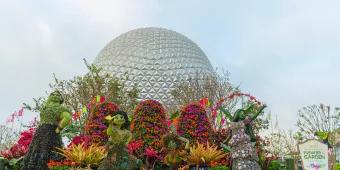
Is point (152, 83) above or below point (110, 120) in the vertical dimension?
above

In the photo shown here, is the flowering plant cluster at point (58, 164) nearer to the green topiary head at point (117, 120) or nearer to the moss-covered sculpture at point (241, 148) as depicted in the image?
the green topiary head at point (117, 120)

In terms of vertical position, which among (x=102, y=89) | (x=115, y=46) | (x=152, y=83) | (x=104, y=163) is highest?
(x=115, y=46)

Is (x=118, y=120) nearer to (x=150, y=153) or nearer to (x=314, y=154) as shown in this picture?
(x=150, y=153)

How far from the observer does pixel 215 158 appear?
12.6m

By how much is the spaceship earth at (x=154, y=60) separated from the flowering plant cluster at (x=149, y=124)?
24814 mm

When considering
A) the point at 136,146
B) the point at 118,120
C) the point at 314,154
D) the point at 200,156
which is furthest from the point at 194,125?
the point at 118,120

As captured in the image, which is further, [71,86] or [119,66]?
[119,66]

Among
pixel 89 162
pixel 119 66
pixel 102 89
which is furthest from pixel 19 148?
pixel 119 66

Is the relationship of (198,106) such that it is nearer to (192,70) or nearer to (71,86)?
(71,86)

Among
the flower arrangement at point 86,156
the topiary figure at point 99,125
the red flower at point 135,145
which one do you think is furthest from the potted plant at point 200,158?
the topiary figure at point 99,125

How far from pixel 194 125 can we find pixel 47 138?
190 inches

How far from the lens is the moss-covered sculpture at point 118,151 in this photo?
32.4 ft

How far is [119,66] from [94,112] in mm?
32783

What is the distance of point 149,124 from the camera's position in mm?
14617
